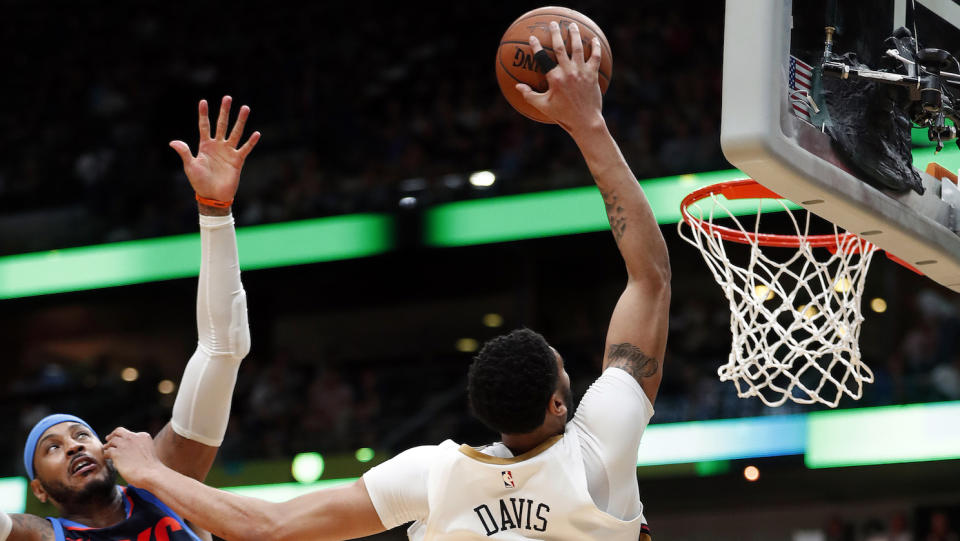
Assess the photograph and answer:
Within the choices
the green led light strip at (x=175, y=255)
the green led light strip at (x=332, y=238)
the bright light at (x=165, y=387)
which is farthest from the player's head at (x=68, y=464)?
the bright light at (x=165, y=387)

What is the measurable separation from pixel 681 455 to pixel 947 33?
6252mm

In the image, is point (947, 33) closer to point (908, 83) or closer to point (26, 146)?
point (908, 83)

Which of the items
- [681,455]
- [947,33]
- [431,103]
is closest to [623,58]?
[431,103]

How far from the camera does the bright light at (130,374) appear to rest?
40.7ft

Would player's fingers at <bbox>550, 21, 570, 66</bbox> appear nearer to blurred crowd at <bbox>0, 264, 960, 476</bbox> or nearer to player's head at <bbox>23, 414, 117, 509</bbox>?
player's head at <bbox>23, 414, 117, 509</bbox>

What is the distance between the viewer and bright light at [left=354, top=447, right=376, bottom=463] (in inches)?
390

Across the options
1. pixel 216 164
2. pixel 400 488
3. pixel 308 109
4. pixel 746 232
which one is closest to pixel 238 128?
pixel 216 164

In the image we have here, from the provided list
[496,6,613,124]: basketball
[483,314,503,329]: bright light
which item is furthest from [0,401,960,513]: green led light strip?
[496,6,613,124]: basketball

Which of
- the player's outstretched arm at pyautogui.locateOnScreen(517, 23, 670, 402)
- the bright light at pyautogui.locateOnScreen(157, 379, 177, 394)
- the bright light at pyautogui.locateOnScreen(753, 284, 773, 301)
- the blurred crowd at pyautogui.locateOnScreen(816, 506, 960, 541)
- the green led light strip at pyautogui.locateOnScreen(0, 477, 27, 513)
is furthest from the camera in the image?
the bright light at pyautogui.locateOnScreen(157, 379, 177, 394)

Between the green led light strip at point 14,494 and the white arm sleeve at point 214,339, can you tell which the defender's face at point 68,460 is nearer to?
the white arm sleeve at point 214,339

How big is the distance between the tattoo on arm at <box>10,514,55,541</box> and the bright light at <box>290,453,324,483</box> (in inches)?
270

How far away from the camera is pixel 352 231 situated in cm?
1109

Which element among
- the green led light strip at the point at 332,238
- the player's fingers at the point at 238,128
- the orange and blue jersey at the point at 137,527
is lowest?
the orange and blue jersey at the point at 137,527

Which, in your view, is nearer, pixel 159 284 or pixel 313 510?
pixel 313 510
